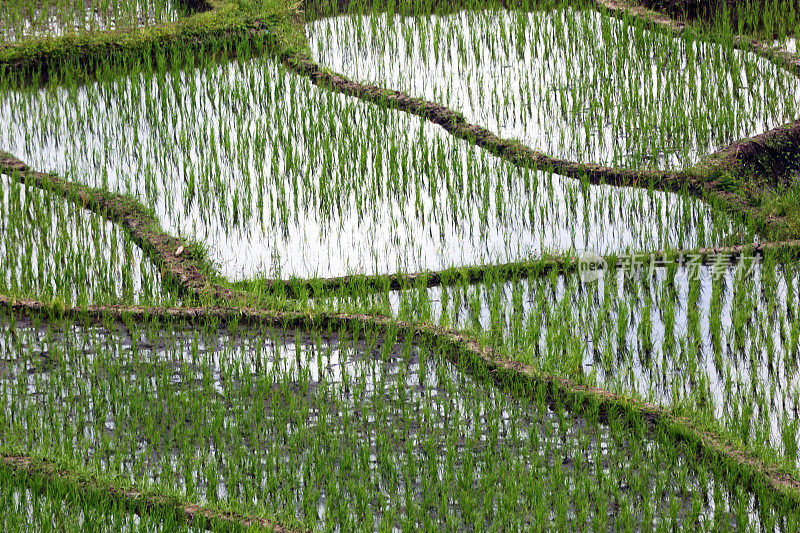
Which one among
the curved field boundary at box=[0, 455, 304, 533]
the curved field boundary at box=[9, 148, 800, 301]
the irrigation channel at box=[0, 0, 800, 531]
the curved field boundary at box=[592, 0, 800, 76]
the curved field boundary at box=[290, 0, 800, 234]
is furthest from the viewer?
the curved field boundary at box=[592, 0, 800, 76]

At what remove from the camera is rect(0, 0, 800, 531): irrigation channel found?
→ 3070 mm

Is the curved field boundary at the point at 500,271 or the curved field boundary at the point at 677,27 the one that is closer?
the curved field boundary at the point at 500,271

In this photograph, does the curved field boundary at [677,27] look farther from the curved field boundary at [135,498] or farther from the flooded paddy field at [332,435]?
the curved field boundary at [135,498]

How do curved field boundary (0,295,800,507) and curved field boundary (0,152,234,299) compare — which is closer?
curved field boundary (0,295,800,507)

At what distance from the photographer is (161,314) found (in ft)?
13.5

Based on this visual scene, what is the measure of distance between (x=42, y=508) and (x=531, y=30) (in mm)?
5334

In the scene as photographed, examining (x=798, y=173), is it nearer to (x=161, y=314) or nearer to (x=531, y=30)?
(x=531, y=30)

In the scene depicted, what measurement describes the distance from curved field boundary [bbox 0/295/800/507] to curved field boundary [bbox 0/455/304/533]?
1022mm

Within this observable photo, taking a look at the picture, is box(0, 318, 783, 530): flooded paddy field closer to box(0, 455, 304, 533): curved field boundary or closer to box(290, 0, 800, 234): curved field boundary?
box(0, 455, 304, 533): curved field boundary

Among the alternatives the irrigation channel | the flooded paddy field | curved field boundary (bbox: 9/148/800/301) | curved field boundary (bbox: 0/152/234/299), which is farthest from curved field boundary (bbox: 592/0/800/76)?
curved field boundary (bbox: 0/152/234/299)

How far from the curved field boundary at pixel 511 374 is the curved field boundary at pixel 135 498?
1.02 metres

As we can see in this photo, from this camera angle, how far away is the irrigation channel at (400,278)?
3070 millimetres

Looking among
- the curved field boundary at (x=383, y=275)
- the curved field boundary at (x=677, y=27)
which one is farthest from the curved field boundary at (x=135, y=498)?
the curved field boundary at (x=677, y=27)

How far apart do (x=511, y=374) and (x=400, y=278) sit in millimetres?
924
